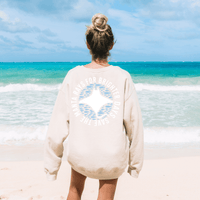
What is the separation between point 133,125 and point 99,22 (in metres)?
0.80

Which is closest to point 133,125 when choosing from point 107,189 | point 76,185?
point 107,189

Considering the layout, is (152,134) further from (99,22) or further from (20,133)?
(99,22)

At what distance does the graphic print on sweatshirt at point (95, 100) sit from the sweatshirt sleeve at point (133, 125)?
0.28 ft

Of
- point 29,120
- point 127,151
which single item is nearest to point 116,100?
point 127,151

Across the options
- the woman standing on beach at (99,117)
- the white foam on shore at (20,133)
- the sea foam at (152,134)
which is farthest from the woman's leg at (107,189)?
the white foam on shore at (20,133)

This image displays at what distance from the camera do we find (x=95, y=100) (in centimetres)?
159

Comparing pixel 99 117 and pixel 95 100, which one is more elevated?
pixel 95 100

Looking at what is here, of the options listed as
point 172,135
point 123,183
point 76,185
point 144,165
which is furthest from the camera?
point 172,135

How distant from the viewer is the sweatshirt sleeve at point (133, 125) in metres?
1.56

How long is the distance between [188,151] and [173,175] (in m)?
1.51

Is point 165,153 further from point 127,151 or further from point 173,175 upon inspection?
point 127,151

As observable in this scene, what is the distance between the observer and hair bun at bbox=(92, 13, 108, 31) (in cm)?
152

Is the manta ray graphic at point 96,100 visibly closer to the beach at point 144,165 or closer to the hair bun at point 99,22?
the hair bun at point 99,22

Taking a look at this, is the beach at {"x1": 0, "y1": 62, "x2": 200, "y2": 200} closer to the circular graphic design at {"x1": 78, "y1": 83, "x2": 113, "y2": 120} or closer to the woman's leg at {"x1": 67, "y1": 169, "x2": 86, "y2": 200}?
the woman's leg at {"x1": 67, "y1": 169, "x2": 86, "y2": 200}
